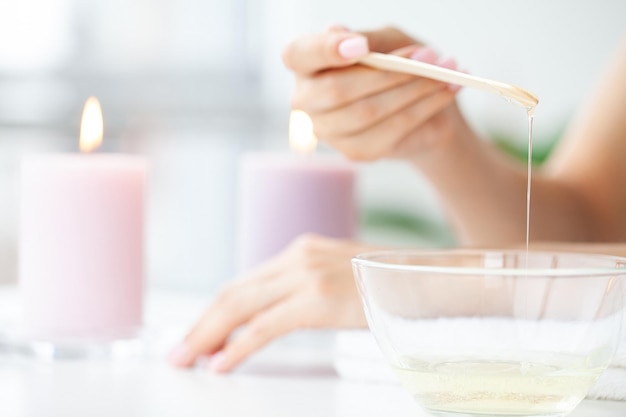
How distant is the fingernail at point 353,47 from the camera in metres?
0.68

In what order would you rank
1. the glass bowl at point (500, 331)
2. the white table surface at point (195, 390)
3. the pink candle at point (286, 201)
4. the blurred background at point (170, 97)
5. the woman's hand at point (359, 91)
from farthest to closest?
1. the blurred background at point (170, 97)
2. the pink candle at point (286, 201)
3. the woman's hand at point (359, 91)
4. the white table surface at point (195, 390)
5. the glass bowl at point (500, 331)

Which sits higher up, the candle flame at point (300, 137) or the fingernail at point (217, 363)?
the candle flame at point (300, 137)

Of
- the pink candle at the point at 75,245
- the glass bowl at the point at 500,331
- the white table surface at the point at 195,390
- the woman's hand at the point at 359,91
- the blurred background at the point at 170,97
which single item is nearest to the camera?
the glass bowl at the point at 500,331

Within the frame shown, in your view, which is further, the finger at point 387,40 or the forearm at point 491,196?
the forearm at point 491,196

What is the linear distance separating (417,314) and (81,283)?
39 cm

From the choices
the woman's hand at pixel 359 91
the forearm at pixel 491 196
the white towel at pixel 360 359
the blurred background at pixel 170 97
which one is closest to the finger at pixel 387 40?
the woman's hand at pixel 359 91

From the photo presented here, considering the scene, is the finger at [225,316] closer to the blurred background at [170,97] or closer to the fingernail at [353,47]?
the fingernail at [353,47]

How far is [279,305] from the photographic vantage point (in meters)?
0.74

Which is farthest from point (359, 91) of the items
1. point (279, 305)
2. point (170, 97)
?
point (170, 97)

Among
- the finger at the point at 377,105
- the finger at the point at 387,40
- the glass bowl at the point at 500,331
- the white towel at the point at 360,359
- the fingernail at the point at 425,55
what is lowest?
the white towel at the point at 360,359

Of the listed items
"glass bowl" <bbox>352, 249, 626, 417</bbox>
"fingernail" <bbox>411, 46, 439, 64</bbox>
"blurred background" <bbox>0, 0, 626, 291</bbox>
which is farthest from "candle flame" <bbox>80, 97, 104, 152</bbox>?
"blurred background" <bbox>0, 0, 626, 291</bbox>

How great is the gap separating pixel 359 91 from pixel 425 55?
0.18ft

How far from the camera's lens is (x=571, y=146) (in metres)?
1.36

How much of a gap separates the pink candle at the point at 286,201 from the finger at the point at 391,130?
0.52 feet
